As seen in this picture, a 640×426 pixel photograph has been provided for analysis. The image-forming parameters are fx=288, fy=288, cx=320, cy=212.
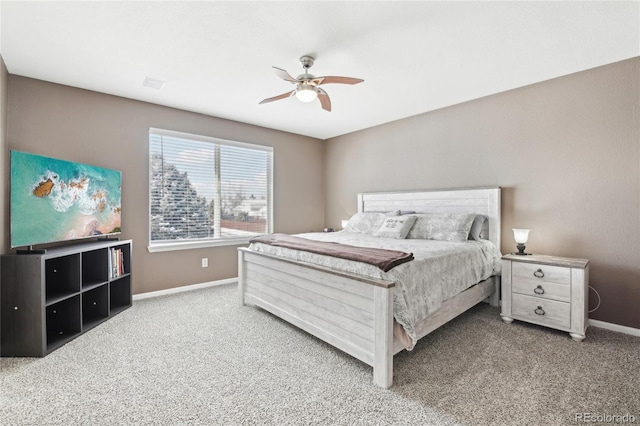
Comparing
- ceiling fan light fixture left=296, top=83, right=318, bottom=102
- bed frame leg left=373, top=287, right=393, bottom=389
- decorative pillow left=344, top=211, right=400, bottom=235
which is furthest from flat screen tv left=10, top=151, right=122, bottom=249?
decorative pillow left=344, top=211, right=400, bottom=235

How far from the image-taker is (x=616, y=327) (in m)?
2.72

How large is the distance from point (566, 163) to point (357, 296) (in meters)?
2.70

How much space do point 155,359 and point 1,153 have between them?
225cm

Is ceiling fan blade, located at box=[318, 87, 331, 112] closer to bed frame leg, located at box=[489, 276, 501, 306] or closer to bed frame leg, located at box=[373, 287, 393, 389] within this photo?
bed frame leg, located at box=[373, 287, 393, 389]

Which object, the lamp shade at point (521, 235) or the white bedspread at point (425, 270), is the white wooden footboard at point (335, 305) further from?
the lamp shade at point (521, 235)

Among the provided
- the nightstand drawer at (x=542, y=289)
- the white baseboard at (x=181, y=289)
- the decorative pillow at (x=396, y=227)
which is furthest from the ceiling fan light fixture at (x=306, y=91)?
the white baseboard at (x=181, y=289)

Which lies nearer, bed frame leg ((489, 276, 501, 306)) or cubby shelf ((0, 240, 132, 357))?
cubby shelf ((0, 240, 132, 357))

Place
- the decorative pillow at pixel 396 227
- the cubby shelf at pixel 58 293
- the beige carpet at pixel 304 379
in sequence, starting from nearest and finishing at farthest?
the beige carpet at pixel 304 379 < the cubby shelf at pixel 58 293 < the decorative pillow at pixel 396 227

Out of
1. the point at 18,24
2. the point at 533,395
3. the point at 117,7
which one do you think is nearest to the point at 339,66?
the point at 117,7

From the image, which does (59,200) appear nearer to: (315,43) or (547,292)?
(315,43)

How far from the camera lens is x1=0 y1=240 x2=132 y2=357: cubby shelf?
226cm

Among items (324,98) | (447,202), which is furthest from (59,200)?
(447,202)

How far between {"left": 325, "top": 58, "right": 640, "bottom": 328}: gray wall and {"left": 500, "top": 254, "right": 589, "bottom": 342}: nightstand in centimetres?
31

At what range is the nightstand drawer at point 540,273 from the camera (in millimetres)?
2580
